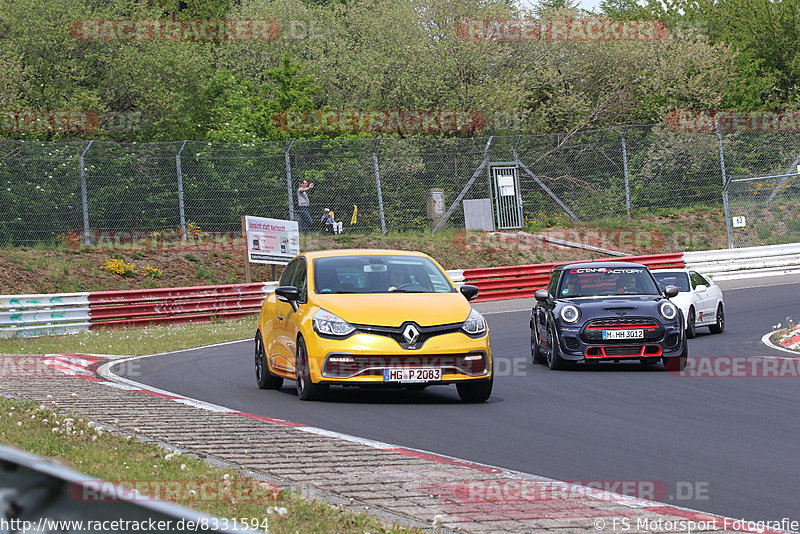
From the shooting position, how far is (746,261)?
33.9 metres

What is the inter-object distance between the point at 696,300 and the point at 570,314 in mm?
5710

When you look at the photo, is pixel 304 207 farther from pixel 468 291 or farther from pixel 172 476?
pixel 172 476

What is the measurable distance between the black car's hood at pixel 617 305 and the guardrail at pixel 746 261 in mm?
17953

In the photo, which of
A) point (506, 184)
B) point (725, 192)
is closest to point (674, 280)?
point (506, 184)

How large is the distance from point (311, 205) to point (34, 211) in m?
7.63

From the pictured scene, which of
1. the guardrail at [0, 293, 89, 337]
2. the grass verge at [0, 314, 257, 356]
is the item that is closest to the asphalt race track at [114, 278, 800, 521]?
the grass verge at [0, 314, 257, 356]

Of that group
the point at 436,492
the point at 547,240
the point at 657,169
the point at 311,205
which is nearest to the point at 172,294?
the point at 311,205

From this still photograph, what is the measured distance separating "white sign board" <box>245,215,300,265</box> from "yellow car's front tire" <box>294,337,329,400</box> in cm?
1608

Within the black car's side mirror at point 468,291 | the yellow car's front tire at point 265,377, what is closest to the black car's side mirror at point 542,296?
the black car's side mirror at point 468,291

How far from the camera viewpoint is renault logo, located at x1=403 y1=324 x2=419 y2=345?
35.2 ft

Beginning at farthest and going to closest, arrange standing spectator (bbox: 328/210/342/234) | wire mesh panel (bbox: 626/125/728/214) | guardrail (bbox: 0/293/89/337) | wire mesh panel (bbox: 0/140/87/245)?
wire mesh panel (bbox: 626/125/728/214) → standing spectator (bbox: 328/210/342/234) → wire mesh panel (bbox: 0/140/87/245) → guardrail (bbox: 0/293/89/337)

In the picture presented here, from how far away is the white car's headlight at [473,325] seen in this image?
10969 millimetres

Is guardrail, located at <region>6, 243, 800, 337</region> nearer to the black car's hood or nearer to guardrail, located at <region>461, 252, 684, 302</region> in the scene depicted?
guardrail, located at <region>461, 252, 684, 302</region>

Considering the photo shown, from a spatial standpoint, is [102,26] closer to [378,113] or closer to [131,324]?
[378,113]
